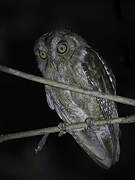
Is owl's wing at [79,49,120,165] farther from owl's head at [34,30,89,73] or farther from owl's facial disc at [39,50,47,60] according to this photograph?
owl's facial disc at [39,50,47,60]

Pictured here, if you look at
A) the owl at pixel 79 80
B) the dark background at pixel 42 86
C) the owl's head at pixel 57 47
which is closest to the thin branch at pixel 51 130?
the owl at pixel 79 80

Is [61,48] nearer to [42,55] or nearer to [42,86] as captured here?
[42,55]

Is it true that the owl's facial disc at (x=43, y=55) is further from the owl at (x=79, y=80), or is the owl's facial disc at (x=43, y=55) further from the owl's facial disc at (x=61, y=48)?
the owl's facial disc at (x=61, y=48)

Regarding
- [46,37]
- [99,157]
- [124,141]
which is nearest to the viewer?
[46,37]

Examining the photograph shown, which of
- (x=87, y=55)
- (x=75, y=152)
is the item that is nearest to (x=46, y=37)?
(x=87, y=55)

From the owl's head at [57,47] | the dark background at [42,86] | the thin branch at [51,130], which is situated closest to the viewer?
the thin branch at [51,130]

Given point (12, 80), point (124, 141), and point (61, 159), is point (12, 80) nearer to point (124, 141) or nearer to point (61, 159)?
point (61, 159)

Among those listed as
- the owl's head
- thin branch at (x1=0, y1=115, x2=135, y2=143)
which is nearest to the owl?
the owl's head
